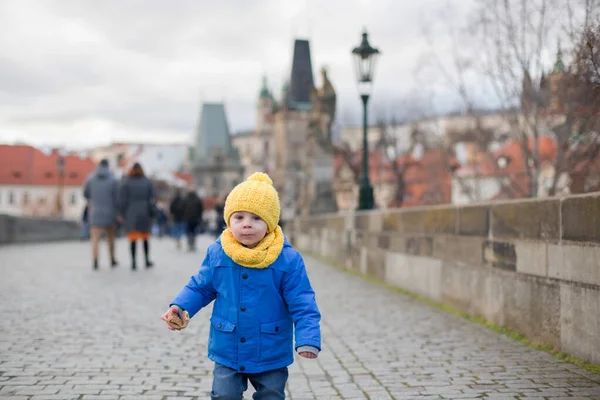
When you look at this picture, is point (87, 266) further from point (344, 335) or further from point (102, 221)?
point (344, 335)

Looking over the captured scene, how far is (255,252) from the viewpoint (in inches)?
141

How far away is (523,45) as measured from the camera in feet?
43.3

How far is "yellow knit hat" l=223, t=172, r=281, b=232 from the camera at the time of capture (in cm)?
364

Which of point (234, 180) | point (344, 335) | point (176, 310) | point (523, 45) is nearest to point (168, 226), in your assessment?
point (523, 45)

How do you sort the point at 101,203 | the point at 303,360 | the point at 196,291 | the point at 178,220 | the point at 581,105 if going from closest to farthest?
the point at 196,291, the point at 303,360, the point at 581,105, the point at 101,203, the point at 178,220

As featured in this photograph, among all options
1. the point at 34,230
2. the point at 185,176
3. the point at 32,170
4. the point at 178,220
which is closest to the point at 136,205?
the point at 178,220

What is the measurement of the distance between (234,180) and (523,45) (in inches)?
4593

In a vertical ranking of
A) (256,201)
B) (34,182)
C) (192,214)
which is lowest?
(256,201)

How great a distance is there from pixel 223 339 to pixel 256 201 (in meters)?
Answer: 0.58

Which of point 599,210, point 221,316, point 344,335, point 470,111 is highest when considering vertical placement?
point 470,111

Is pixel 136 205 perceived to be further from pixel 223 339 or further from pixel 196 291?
pixel 223 339

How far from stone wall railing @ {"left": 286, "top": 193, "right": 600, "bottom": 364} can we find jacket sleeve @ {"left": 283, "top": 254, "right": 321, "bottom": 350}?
222 cm

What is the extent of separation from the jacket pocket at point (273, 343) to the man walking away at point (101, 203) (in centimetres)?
1095

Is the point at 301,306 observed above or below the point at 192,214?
below
